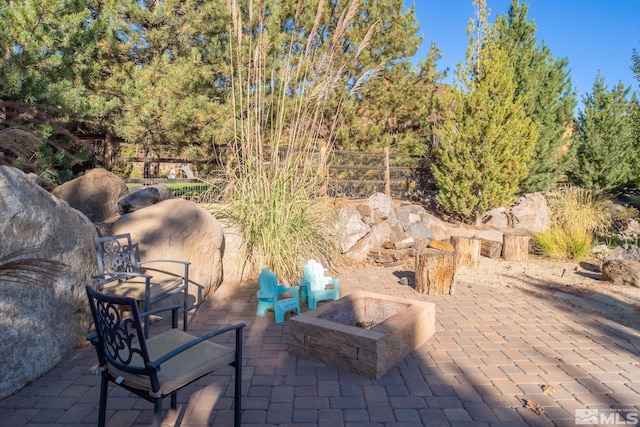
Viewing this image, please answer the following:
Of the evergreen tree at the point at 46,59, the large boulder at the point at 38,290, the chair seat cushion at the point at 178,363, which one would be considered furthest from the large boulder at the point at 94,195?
the chair seat cushion at the point at 178,363

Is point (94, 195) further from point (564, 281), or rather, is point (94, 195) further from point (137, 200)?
point (564, 281)

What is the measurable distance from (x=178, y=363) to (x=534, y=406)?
186 centimetres

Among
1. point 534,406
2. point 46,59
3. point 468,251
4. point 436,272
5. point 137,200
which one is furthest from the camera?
point 46,59

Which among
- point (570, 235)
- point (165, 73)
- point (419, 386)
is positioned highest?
point (165, 73)

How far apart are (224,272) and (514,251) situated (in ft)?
Answer: 14.1

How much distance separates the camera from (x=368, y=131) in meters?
10.9

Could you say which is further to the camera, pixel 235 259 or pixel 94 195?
pixel 94 195

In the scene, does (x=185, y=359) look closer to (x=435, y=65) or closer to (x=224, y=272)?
(x=224, y=272)

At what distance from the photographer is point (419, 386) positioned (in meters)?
2.36

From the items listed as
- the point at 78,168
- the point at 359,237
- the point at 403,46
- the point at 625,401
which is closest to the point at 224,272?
the point at 359,237

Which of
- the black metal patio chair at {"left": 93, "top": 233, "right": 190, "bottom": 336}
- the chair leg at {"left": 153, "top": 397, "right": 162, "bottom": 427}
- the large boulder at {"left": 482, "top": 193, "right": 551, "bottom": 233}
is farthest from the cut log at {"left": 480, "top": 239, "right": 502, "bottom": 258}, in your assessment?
the chair leg at {"left": 153, "top": 397, "right": 162, "bottom": 427}

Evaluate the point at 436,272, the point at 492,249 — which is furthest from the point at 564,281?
the point at 436,272

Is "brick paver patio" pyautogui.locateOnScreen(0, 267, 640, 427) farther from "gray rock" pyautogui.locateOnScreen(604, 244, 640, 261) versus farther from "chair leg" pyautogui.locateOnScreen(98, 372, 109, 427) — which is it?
"gray rock" pyautogui.locateOnScreen(604, 244, 640, 261)

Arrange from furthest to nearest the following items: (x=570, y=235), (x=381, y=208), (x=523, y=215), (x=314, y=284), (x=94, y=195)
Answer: (x=523, y=215) → (x=381, y=208) → (x=570, y=235) → (x=94, y=195) → (x=314, y=284)
